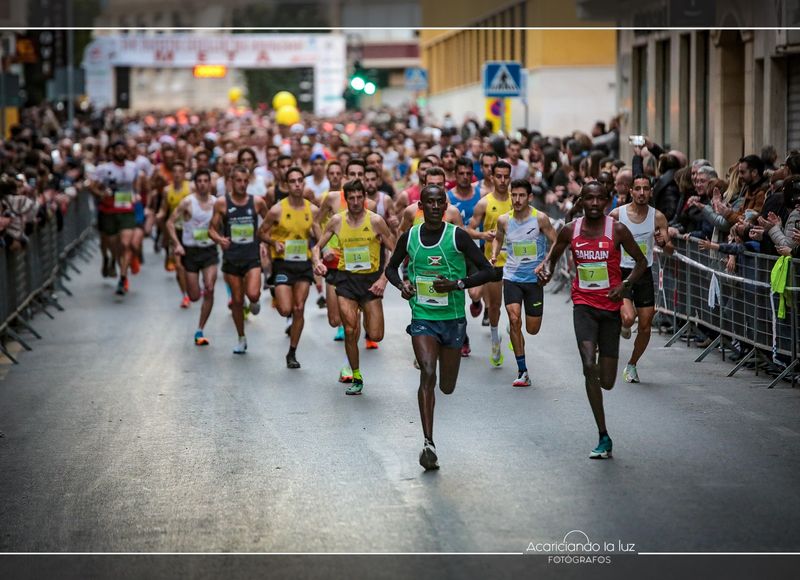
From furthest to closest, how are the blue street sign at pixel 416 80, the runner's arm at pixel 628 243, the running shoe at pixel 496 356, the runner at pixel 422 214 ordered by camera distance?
the blue street sign at pixel 416 80, the running shoe at pixel 496 356, the runner at pixel 422 214, the runner's arm at pixel 628 243

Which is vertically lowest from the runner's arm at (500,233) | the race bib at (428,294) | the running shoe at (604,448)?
the running shoe at (604,448)

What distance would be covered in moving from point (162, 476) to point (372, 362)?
17.4 ft

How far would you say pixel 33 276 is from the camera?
1941 centimetres

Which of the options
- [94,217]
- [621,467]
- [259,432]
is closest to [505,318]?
[259,432]

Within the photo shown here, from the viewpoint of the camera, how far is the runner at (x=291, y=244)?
15055 mm

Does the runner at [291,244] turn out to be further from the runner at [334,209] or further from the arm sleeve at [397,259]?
the arm sleeve at [397,259]

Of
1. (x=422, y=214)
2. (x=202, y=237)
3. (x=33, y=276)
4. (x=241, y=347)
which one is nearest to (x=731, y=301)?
(x=422, y=214)

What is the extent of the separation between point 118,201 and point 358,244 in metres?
9.55

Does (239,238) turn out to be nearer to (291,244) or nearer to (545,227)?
(291,244)

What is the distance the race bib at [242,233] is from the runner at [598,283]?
5885 millimetres

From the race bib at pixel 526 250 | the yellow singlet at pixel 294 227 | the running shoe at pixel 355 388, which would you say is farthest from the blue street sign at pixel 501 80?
the running shoe at pixel 355 388

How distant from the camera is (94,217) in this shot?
119 ft

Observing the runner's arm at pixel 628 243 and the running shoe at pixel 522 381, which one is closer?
the runner's arm at pixel 628 243

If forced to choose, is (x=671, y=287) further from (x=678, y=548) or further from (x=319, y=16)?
(x=678, y=548)
